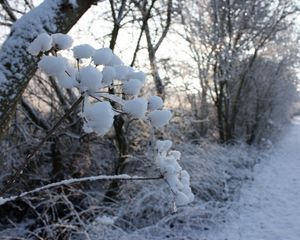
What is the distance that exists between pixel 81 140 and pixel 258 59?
1065cm

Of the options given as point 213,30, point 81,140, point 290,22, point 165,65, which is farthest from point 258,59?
point 81,140

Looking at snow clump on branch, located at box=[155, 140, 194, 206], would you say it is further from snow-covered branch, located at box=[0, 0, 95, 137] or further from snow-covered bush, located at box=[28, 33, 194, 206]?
snow-covered branch, located at box=[0, 0, 95, 137]

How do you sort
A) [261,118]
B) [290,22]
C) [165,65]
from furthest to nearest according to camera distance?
[261,118]
[290,22]
[165,65]

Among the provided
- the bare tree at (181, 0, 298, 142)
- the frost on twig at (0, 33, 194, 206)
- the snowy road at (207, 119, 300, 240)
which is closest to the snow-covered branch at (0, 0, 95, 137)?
the frost on twig at (0, 33, 194, 206)

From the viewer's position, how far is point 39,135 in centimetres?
704

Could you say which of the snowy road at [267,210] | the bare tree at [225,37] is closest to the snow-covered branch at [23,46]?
the snowy road at [267,210]

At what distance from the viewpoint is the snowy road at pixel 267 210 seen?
5.94 meters

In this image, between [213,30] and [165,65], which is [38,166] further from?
[213,30]

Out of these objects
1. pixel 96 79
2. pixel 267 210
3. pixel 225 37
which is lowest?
pixel 267 210

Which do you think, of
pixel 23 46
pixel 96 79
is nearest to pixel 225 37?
pixel 23 46

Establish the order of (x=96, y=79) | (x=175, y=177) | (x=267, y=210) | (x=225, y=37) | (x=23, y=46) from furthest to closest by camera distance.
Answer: (x=225, y=37), (x=267, y=210), (x=23, y=46), (x=175, y=177), (x=96, y=79)

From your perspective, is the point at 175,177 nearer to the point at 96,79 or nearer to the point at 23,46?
the point at 96,79

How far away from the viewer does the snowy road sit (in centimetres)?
594

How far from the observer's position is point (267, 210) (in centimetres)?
721
